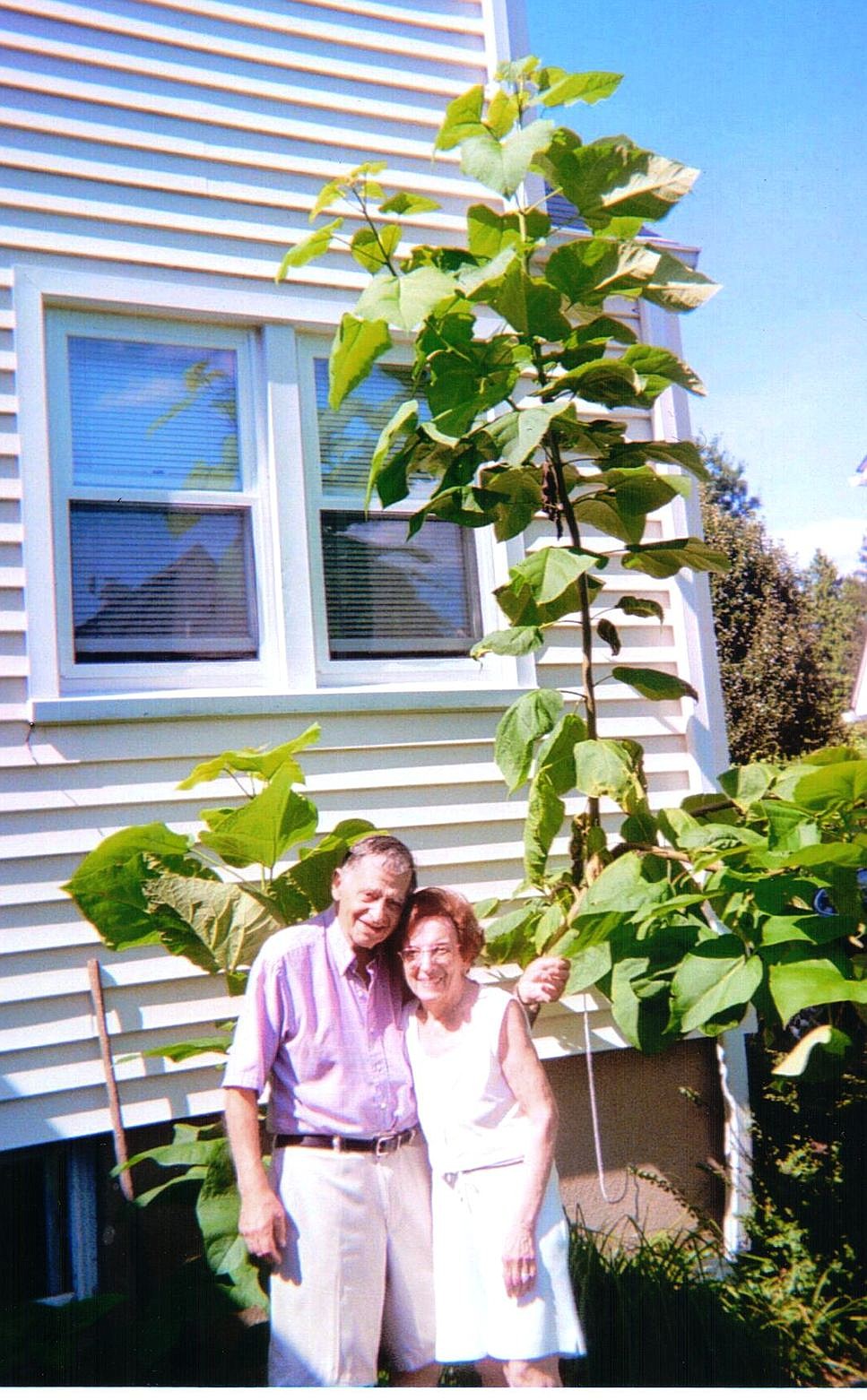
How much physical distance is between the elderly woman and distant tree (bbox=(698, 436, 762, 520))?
14.5 meters

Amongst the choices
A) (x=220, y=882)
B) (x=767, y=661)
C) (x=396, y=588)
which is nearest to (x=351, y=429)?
(x=396, y=588)

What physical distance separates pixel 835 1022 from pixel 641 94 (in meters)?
2.71

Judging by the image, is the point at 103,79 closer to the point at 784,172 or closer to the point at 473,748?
the point at 784,172

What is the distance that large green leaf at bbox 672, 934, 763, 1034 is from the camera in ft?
7.82

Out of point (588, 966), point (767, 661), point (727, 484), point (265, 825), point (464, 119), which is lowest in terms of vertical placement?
point (588, 966)

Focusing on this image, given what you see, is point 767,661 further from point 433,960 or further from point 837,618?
point 433,960

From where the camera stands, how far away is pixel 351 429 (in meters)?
3.71

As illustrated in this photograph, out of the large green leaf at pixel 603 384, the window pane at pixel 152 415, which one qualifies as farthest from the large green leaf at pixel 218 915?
the large green leaf at pixel 603 384

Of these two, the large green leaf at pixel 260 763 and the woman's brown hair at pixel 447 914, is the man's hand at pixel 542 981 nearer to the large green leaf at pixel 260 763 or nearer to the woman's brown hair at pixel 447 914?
the woman's brown hair at pixel 447 914

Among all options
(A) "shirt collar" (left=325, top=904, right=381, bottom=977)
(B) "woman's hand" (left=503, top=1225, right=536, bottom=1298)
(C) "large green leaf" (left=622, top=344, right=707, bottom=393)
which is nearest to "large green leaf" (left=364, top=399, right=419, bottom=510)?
(C) "large green leaf" (left=622, top=344, right=707, bottom=393)

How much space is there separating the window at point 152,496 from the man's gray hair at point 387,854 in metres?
1.20

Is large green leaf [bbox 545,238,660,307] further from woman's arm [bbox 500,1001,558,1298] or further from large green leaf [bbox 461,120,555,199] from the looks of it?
woman's arm [bbox 500,1001,558,1298]

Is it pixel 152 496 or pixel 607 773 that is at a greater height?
pixel 152 496

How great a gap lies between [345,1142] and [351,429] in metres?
2.26
